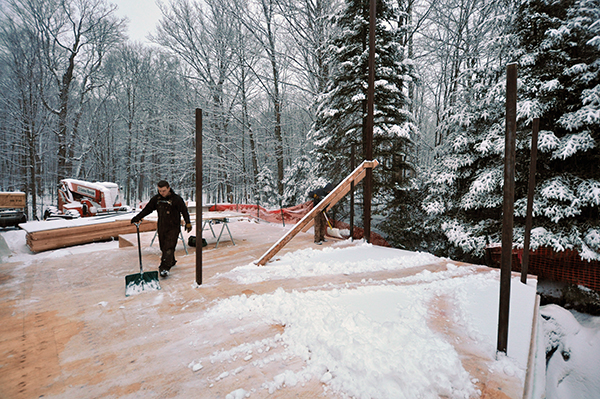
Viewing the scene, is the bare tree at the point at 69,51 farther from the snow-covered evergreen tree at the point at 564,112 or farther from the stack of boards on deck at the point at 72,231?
the snow-covered evergreen tree at the point at 564,112

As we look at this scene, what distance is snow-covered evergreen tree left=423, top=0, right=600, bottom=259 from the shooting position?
5.58 metres

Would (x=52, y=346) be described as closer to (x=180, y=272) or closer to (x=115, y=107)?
(x=180, y=272)

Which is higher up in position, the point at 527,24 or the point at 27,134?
the point at 527,24

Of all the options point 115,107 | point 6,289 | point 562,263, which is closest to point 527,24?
point 562,263

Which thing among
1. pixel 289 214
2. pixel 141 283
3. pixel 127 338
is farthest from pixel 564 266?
pixel 141 283

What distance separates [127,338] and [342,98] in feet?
28.2

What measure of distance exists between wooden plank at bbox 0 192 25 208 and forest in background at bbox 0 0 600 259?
4.90 meters

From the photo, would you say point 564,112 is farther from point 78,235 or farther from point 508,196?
point 78,235

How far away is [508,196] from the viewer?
2.01 metres

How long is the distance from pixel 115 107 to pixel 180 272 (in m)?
26.1

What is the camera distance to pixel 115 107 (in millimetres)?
23859

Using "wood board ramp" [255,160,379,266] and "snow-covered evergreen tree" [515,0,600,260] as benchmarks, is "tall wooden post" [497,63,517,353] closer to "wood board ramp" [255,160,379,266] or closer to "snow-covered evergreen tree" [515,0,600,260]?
"wood board ramp" [255,160,379,266]

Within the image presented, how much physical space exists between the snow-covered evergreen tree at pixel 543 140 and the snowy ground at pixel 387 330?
265 centimetres

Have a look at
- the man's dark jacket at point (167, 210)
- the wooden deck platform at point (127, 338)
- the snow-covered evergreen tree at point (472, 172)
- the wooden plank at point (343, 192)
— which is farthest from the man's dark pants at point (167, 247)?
the snow-covered evergreen tree at point (472, 172)
